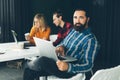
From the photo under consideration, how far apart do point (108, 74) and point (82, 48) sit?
614 millimetres

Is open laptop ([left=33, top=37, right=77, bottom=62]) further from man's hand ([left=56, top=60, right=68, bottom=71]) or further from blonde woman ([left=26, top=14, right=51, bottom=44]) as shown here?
blonde woman ([left=26, top=14, right=51, bottom=44])

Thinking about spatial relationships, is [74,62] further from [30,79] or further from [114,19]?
[114,19]


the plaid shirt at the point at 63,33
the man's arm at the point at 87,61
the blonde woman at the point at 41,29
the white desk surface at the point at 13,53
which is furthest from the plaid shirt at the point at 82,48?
the blonde woman at the point at 41,29

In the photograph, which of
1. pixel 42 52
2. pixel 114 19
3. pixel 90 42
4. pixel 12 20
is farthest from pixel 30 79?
pixel 114 19

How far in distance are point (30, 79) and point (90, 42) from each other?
77cm

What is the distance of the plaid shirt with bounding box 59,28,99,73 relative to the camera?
2.53m

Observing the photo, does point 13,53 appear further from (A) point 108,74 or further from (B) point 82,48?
(A) point 108,74

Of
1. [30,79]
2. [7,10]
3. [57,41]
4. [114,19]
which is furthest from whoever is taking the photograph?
[114,19]

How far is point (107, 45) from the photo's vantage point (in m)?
5.86

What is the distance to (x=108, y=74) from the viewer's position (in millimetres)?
2082

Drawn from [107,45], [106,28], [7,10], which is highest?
[7,10]

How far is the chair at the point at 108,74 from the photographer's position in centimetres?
204

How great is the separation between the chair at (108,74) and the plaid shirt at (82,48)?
0.42 m

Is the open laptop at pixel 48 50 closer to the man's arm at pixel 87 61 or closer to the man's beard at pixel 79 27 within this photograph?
the man's arm at pixel 87 61
